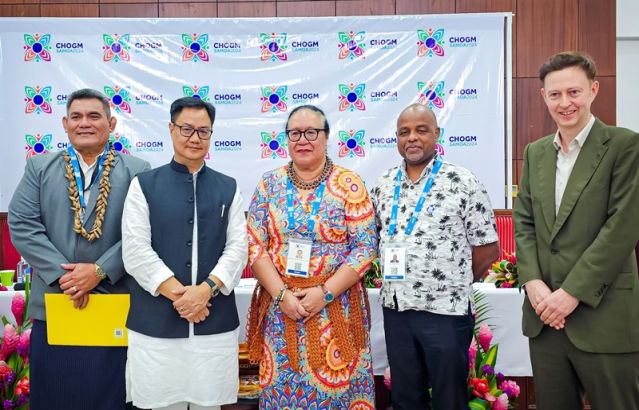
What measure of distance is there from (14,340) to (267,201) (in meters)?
1.49

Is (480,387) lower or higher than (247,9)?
lower

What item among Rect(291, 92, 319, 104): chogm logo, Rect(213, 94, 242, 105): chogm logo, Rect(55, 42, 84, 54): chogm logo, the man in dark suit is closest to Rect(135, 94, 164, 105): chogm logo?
Rect(213, 94, 242, 105): chogm logo

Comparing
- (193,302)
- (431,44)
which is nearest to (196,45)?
(431,44)

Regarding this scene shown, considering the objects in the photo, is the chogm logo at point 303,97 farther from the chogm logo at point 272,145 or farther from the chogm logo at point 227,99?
the chogm logo at point 227,99

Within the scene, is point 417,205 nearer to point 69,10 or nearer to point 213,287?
point 213,287

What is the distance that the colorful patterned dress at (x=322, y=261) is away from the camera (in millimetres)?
2029

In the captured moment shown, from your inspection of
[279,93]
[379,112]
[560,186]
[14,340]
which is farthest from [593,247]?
[279,93]

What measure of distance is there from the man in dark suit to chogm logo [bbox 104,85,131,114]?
285 centimetres

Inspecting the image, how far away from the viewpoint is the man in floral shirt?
6.63ft

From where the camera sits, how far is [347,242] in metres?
2.13

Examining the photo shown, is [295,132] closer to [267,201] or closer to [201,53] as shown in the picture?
[267,201]

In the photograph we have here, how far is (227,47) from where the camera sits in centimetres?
483

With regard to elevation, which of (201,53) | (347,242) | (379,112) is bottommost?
(347,242)

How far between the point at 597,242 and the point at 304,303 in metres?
1.07
